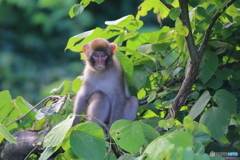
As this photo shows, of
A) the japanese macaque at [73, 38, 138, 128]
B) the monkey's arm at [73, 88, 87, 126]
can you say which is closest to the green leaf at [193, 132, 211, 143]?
the japanese macaque at [73, 38, 138, 128]

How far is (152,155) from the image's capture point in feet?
8.21

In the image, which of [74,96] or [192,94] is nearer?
[192,94]

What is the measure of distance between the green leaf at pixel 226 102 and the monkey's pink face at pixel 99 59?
1708 millimetres

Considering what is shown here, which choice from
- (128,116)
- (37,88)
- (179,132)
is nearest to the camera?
(179,132)

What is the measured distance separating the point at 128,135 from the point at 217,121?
3.12ft

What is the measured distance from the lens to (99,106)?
502 centimetres

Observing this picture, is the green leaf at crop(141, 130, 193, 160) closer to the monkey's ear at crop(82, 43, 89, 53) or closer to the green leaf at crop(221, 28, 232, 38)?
the green leaf at crop(221, 28, 232, 38)

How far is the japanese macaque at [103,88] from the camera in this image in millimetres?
5016

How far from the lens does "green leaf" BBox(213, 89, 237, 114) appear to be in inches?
147

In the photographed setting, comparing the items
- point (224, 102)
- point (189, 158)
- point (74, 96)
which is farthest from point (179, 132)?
point (74, 96)

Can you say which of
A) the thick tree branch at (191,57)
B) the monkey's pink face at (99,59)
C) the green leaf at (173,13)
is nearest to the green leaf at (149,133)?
the thick tree branch at (191,57)

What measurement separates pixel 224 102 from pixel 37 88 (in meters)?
11.6

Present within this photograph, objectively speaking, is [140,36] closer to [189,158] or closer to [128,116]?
[128,116]

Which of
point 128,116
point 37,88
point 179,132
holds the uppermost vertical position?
point 179,132
